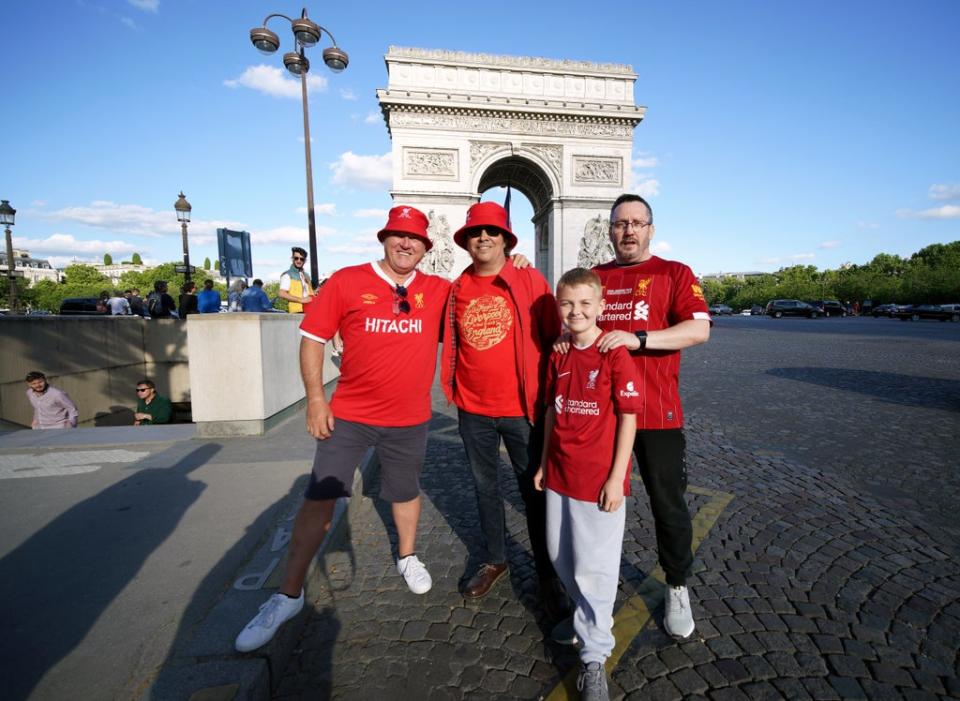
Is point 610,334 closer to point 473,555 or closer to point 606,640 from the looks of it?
point 606,640

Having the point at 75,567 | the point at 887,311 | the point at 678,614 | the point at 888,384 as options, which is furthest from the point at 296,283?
the point at 887,311

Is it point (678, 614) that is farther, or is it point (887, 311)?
point (887, 311)

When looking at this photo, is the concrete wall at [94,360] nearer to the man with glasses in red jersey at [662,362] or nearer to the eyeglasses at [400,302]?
the eyeglasses at [400,302]

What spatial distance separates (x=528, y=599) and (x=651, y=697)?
765 millimetres

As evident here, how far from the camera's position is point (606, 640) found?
1826mm

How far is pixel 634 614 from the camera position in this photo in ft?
7.62

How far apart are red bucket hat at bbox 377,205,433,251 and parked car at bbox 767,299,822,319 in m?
47.0

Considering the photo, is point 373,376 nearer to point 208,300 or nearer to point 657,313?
point 657,313

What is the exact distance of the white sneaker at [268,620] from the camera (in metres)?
1.86

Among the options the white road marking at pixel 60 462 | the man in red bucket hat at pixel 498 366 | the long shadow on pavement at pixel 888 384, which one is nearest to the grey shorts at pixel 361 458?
the man in red bucket hat at pixel 498 366

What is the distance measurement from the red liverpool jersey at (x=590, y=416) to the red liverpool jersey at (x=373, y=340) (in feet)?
2.41

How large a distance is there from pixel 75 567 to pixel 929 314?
49.6m

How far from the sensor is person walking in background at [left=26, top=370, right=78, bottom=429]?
570 centimetres

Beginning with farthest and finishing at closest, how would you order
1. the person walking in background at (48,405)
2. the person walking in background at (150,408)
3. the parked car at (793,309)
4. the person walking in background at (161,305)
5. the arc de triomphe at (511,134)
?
the parked car at (793,309) → the arc de triomphe at (511,134) → the person walking in background at (161,305) → the person walking in background at (150,408) → the person walking in background at (48,405)
